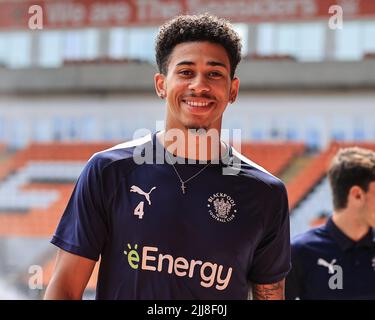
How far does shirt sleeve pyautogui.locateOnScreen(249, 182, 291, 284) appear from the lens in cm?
137

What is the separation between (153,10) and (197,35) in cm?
597

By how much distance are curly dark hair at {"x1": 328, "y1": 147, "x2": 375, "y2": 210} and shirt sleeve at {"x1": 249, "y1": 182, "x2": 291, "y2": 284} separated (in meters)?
0.99

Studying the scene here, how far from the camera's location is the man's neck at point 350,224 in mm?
2258

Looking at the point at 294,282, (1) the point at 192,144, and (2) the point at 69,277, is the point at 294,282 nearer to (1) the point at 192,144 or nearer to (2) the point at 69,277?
(1) the point at 192,144

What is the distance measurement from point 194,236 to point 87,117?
675cm

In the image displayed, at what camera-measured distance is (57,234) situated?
51.6 inches

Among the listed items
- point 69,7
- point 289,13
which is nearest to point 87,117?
point 69,7

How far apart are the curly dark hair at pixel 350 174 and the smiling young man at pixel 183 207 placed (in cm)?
98

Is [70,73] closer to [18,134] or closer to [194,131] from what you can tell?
[18,134]

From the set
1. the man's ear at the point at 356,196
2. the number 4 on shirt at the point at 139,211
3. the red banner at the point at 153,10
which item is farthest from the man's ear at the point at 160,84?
the red banner at the point at 153,10

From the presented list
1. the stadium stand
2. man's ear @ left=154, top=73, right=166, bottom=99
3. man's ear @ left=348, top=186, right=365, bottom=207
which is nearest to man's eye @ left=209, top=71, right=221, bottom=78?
man's ear @ left=154, top=73, right=166, bottom=99

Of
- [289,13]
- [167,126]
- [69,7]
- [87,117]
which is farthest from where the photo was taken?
[87,117]

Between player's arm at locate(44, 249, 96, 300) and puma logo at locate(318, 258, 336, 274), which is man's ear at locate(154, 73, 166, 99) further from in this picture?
puma logo at locate(318, 258, 336, 274)
